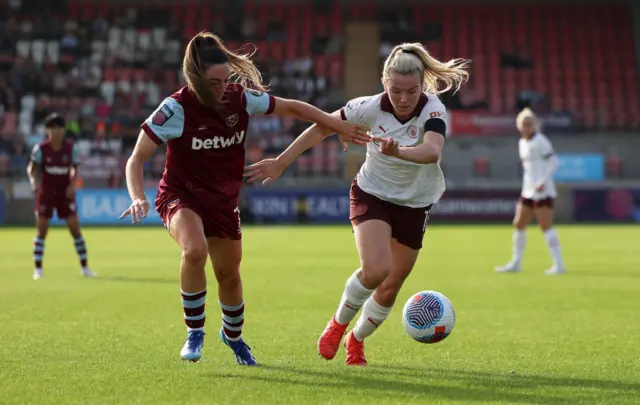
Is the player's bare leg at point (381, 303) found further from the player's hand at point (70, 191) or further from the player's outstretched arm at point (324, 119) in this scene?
the player's hand at point (70, 191)

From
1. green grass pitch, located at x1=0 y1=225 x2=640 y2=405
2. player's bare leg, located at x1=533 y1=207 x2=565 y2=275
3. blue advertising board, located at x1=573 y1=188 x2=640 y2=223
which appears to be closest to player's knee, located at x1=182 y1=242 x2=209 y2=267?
green grass pitch, located at x1=0 y1=225 x2=640 y2=405

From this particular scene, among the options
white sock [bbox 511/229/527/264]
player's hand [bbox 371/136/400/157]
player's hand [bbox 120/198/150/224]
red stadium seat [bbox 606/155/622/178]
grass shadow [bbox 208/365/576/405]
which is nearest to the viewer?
grass shadow [bbox 208/365/576/405]

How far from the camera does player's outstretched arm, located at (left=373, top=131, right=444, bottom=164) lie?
605cm

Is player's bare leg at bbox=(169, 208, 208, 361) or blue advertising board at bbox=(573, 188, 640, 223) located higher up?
blue advertising board at bbox=(573, 188, 640, 223)

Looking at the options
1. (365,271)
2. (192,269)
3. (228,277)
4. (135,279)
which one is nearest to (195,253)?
(192,269)

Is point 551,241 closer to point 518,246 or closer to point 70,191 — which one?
point 518,246

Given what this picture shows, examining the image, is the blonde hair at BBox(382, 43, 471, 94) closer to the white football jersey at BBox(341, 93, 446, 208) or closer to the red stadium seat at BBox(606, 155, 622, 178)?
the white football jersey at BBox(341, 93, 446, 208)

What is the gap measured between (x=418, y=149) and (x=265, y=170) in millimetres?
993

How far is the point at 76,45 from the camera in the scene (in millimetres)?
38031

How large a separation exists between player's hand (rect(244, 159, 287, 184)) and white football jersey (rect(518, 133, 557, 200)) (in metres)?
9.23

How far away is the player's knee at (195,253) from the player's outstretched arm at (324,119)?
0.98 meters

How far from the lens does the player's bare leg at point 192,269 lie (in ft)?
20.4

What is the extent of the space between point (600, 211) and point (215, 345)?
25140 mm

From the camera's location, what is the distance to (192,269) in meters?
6.35
